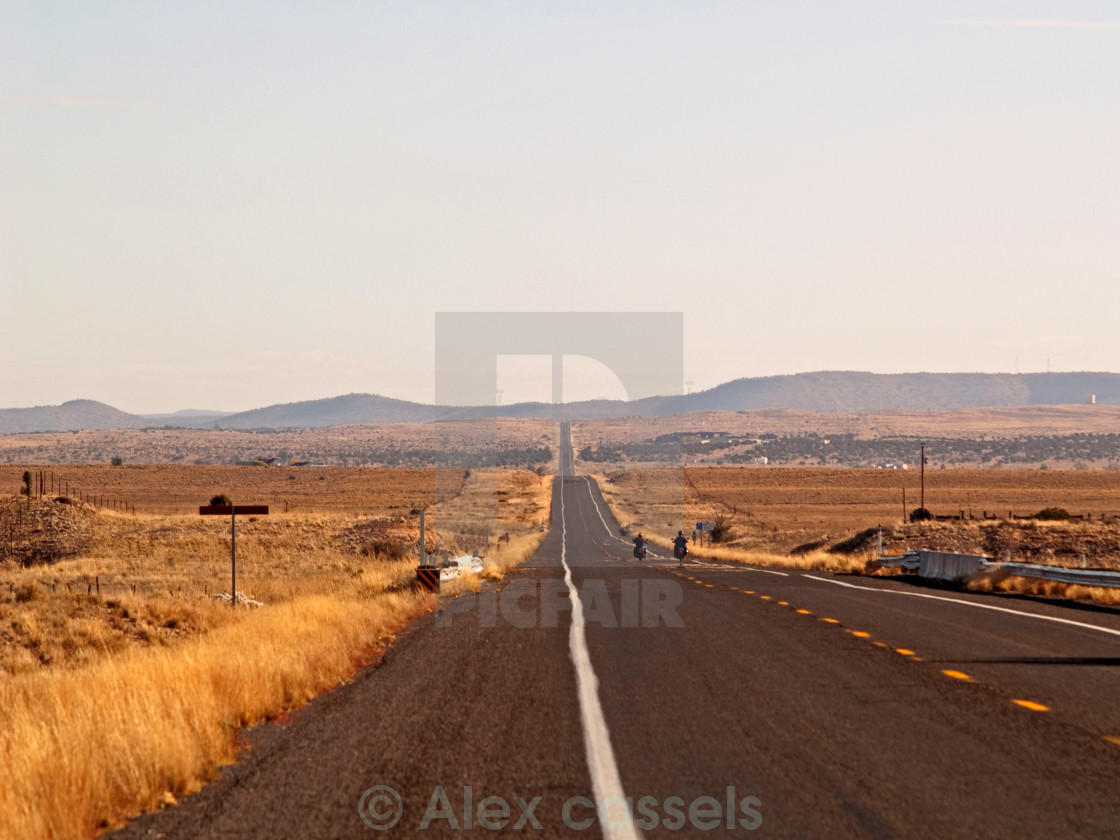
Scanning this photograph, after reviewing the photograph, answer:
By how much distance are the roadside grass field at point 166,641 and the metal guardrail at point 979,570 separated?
1271 centimetres

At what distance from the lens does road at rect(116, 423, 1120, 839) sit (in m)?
6.48

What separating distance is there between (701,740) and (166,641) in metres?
16.1

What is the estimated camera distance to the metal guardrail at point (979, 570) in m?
21.6

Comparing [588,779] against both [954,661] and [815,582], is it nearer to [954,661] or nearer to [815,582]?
[954,661]

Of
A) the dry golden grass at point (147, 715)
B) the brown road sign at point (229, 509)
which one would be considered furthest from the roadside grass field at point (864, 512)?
the brown road sign at point (229, 509)

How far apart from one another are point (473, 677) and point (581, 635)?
3.94 meters

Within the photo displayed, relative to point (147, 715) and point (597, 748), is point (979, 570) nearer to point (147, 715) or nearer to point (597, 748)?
point (597, 748)

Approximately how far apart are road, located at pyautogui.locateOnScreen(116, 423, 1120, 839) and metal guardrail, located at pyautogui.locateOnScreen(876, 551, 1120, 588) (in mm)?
5988

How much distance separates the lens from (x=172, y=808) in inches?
273

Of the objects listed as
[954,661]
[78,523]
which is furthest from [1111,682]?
[78,523]

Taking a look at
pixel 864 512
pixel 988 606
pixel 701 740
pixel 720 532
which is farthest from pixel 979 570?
pixel 864 512

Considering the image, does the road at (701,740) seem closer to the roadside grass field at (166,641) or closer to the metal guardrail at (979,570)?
the roadside grass field at (166,641)

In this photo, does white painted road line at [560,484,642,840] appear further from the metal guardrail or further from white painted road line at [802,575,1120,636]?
the metal guardrail

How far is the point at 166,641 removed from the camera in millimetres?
21453
